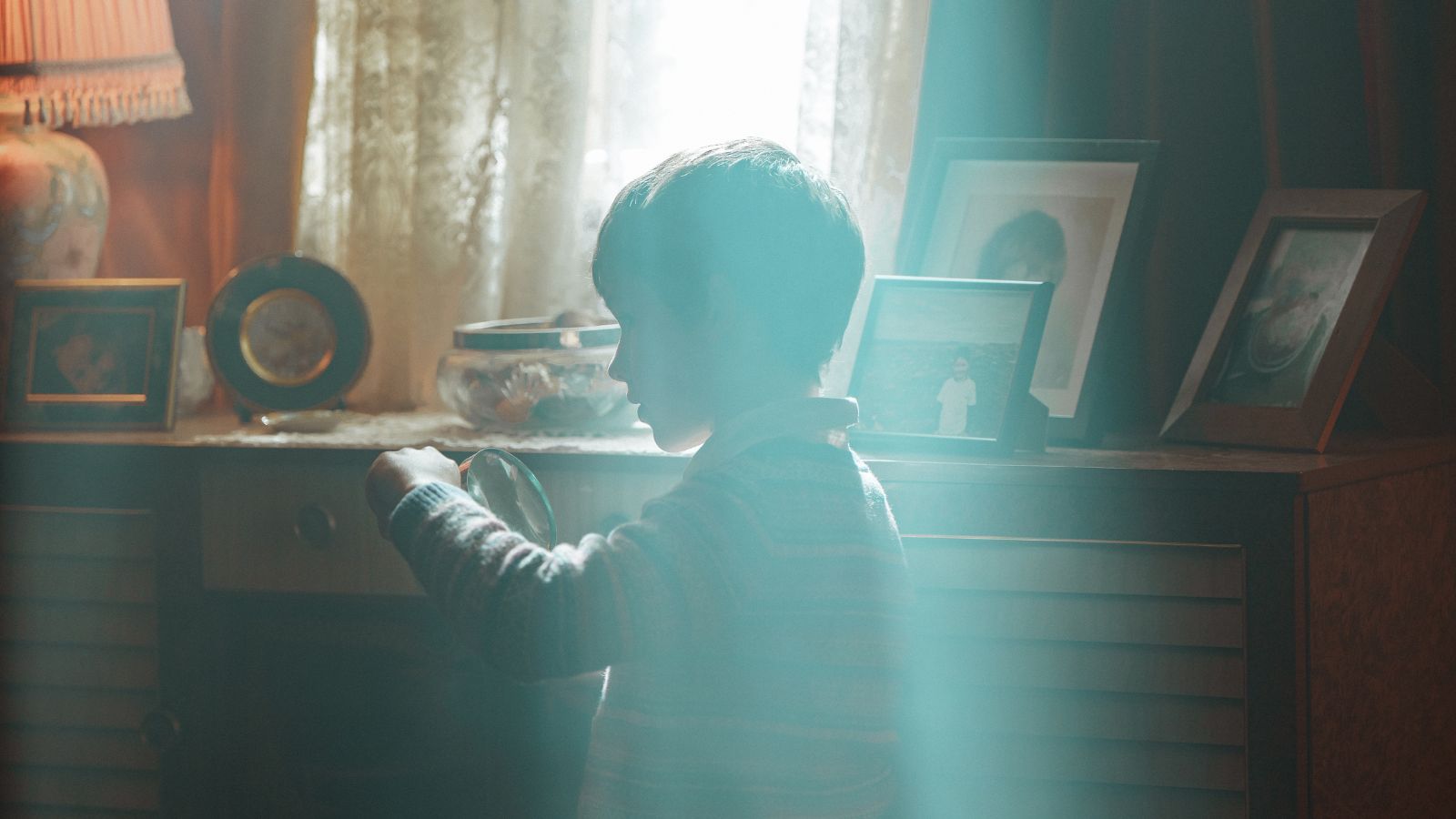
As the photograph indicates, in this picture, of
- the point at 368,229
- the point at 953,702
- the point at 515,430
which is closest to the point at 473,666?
the point at 515,430

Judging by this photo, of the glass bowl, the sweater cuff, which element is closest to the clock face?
the glass bowl

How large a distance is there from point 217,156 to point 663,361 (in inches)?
46.3

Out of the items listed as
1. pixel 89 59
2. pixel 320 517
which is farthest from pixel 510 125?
pixel 320 517

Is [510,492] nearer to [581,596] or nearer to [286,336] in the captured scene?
[581,596]

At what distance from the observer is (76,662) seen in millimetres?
1318

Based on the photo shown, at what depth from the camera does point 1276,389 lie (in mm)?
1229

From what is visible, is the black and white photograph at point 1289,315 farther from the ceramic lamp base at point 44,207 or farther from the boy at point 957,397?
the ceramic lamp base at point 44,207

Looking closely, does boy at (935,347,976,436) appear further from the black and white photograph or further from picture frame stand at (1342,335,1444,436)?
picture frame stand at (1342,335,1444,436)

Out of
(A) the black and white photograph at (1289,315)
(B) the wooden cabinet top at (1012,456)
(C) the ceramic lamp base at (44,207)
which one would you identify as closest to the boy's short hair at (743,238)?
(B) the wooden cabinet top at (1012,456)

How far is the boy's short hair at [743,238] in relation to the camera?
0.82 metres

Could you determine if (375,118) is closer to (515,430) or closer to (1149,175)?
(515,430)

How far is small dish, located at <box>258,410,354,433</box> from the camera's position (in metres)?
1.40

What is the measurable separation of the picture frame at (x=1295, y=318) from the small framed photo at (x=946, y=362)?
0.73ft

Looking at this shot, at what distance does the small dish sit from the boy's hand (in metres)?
0.53
